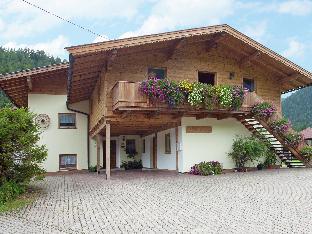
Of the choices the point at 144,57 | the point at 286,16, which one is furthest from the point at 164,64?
the point at 286,16

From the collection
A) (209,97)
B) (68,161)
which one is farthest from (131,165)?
(209,97)

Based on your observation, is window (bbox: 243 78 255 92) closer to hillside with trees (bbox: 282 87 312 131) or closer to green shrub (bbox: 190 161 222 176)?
green shrub (bbox: 190 161 222 176)

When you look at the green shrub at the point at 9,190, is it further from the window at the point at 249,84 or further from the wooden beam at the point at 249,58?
the window at the point at 249,84

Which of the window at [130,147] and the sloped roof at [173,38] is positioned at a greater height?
the sloped roof at [173,38]

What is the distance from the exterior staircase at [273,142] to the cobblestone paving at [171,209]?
5.83 metres

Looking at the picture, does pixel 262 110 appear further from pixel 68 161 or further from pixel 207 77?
pixel 68 161

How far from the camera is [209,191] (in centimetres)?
1216

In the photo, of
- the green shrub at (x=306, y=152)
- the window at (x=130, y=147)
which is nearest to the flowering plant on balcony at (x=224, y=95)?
the green shrub at (x=306, y=152)

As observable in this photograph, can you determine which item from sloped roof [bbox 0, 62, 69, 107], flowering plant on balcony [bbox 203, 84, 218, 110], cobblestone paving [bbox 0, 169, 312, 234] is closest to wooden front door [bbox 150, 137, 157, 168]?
sloped roof [bbox 0, 62, 69, 107]

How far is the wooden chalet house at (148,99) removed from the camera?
16.3 metres

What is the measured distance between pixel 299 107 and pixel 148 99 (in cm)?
6728

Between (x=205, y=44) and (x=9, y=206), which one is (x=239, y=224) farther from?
(x=205, y=44)

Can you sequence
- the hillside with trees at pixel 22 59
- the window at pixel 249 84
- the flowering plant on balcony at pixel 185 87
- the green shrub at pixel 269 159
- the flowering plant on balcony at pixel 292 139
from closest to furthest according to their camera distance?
the flowering plant on balcony at pixel 185 87 < the flowering plant on balcony at pixel 292 139 < the green shrub at pixel 269 159 < the window at pixel 249 84 < the hillside with trees at pixel 22 59

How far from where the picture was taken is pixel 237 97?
17109mm
